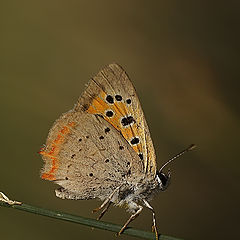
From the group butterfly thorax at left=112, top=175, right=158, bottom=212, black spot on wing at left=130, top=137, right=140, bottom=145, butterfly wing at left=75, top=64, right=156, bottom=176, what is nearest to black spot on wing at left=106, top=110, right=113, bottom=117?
butterfly wing at left=75, top=64, right=156, bottom=176

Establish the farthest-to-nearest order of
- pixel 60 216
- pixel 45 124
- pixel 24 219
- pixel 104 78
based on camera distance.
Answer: pixel 45 124
pixel 24 219
pixel 104 78
pixel 60 216

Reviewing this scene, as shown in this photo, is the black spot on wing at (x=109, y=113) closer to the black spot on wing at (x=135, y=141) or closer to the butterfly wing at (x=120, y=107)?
the butterfly wing at (x=120, y=107)

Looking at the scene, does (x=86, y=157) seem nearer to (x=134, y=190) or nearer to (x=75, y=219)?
(x=134, y=190)

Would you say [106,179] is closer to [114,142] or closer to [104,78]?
[114,142]

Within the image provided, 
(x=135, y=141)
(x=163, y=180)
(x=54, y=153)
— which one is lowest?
(x=163, y=180)

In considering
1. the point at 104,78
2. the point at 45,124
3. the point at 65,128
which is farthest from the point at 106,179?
the point at 45,124

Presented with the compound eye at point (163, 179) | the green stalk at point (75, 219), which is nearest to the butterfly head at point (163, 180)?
the compound eye at point (163, 179)

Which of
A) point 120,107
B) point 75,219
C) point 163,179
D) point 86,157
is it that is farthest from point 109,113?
point 75,219
